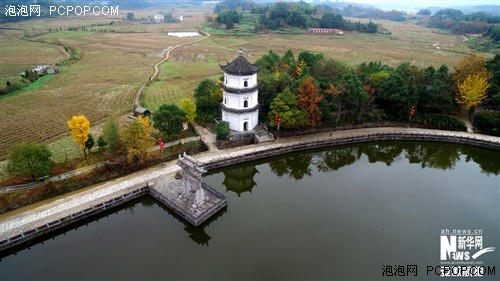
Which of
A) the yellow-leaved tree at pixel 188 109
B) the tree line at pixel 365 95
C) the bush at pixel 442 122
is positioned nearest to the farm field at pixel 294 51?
the yellow-leaved tree at pixel 188 109

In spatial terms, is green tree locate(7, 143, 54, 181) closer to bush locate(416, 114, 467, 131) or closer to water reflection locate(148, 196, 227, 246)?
water reflection locate(148, 196, 227, 246)

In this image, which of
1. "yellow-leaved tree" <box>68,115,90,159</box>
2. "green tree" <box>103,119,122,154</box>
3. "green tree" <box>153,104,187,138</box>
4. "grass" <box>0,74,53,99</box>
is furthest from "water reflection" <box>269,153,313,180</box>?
"grass" <box>0,74,53,99</box>

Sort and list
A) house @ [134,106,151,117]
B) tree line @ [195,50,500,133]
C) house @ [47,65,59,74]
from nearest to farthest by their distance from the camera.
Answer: tree line @ [195,50,500,133] < house @ [134,106,151,117] < house @ [47,65,59,74]

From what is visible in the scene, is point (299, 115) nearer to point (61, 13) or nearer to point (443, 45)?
point (443, 45)

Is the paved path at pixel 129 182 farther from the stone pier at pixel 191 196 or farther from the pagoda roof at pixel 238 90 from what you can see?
the pagoda roof at pixel 238 90

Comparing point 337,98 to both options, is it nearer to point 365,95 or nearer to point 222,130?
point 365,95

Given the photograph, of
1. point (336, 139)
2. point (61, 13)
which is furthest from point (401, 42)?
point (61, 13)
